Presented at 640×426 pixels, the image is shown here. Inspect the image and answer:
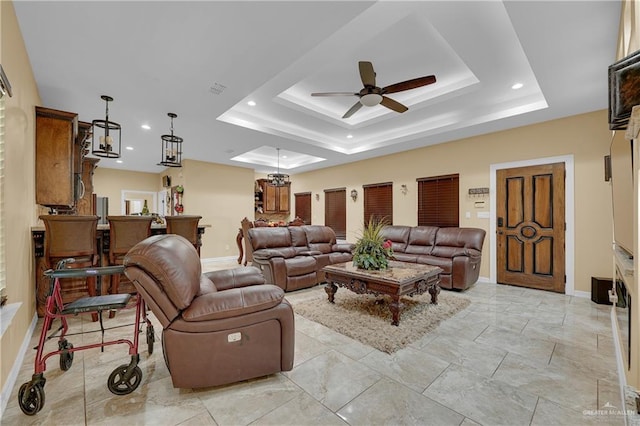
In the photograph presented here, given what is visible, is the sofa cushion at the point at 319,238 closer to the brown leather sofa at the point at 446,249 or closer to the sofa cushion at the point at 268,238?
the sofa cushion at the point at 268,238

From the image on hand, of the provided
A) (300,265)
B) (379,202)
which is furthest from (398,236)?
(300,265)

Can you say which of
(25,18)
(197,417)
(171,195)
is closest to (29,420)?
(197,417)

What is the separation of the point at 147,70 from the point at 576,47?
4.33 m

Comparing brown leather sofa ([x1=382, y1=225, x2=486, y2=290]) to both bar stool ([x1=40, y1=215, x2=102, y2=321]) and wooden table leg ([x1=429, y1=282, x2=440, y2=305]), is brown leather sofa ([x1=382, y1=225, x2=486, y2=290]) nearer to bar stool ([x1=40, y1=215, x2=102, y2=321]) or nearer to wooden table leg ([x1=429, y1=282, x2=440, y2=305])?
wooden table leg ([x1=429, y1=282, x2=440, y2=305])

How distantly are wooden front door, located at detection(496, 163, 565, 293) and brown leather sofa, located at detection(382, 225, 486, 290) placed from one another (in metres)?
0.60

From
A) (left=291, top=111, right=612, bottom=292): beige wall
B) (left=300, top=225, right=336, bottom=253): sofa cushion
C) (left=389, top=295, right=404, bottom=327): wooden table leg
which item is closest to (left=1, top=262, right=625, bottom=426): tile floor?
(left=389, top=295, right=404, bottom=327): wooden table leg

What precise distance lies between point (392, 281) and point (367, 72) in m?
2.21

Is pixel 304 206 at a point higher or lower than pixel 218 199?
lower

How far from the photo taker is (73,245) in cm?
298

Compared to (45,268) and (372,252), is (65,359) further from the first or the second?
(372,252)

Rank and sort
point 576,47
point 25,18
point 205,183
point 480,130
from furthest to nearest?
1. point 205,183
2. point 480,130
3. point 576,47
4. point 25,18

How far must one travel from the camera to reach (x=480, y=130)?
4.82 m

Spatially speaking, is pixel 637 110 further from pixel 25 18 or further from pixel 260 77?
pixel 25 18

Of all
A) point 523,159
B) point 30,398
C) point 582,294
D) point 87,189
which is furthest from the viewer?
point 87,189
